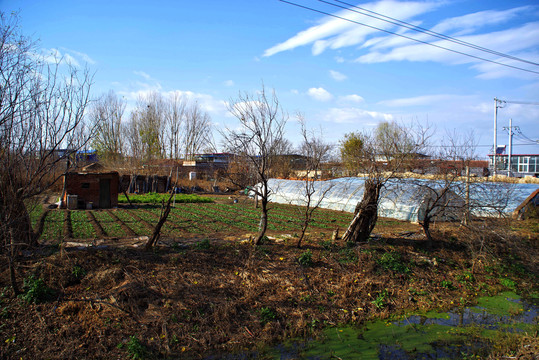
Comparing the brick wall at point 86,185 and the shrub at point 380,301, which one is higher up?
the brick wall at point 86,185

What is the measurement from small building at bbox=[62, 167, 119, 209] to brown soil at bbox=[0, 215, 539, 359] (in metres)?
Answer: 11.6

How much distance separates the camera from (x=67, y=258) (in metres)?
7.62

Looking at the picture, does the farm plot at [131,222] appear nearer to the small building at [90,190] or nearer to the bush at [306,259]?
the small building at [90,190]

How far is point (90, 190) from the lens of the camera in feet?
69.2

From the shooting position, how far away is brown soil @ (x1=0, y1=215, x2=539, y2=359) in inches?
241

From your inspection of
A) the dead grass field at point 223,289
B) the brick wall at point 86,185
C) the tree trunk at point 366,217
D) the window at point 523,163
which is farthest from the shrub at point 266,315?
the window at point 523,163

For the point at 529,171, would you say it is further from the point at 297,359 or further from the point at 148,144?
the point at 297,359

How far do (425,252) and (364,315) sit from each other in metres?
4.17

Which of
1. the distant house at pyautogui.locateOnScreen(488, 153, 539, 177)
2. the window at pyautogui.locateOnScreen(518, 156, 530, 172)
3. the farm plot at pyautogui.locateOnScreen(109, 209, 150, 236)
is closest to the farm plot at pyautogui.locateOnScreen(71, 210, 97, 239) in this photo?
the farm plot at pyautogui.locateOnScreen(109, 209, 150, 236)

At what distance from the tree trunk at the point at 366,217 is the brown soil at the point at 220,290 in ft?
1.45

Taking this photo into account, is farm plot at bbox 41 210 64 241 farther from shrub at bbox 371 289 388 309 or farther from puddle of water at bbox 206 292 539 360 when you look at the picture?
shrub at bbox 371 289 388 309

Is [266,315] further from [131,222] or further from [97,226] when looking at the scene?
[131,222]

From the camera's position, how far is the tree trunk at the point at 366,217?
10.6 m

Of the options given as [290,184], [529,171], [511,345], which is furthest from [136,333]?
[529,171]
